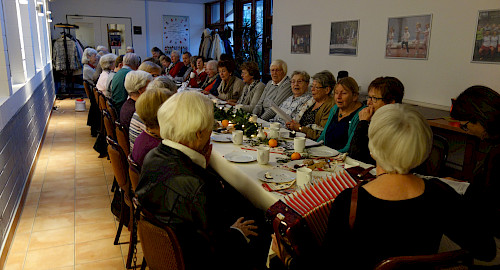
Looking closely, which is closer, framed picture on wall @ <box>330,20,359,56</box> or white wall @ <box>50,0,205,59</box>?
framed picture on wall @ <box>330,20,359,56</box>

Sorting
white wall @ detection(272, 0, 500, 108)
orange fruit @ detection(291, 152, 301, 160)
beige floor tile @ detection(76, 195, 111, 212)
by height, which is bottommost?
beige floor tile @ detection(76, 195, 111, 212)

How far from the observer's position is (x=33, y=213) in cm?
370

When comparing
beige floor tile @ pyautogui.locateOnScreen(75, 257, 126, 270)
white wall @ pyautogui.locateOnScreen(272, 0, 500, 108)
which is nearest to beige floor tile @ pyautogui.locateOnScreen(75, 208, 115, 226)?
beige floor tile @ pyautogui.locateOnScreen(75, 257, 126, 270)

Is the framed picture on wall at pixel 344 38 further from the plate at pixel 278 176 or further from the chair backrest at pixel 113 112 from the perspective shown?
the plate at pixel 278 176

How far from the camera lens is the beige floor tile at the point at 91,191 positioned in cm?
416

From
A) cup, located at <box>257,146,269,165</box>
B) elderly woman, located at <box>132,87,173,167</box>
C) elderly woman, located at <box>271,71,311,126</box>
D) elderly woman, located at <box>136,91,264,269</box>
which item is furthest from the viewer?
elderly woman, located at <box>271,71,311,126</box>

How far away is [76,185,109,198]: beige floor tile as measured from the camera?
13.6 feet

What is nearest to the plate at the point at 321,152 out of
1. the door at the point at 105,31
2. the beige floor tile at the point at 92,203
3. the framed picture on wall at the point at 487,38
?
the beige floor tile at the point at 92,203

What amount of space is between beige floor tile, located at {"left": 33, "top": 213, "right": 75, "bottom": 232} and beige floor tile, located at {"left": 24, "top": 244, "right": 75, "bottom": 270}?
16.2 inches

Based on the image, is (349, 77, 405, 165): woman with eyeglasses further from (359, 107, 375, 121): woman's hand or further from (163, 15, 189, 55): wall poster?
(163, 15, 189, 55): wall poster

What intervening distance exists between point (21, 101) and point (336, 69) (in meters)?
4.61

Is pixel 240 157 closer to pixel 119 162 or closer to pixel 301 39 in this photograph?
pixel 119 162

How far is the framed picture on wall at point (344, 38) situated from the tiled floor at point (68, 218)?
4.01 meters

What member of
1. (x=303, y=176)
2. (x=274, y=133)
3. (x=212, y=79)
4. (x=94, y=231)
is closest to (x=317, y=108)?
(x=274, y=133)
